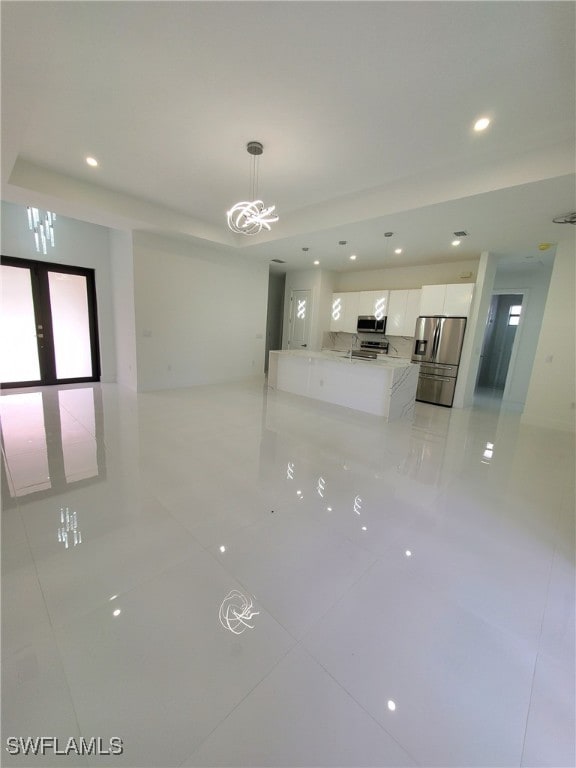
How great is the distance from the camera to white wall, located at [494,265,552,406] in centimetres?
655

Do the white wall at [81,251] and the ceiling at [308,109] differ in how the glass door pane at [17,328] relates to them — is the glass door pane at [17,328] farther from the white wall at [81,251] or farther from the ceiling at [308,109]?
the ceiling at [308,109]

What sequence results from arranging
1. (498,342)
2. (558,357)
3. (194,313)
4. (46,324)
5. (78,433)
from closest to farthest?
(78,433) → (558,357) → (46,324) → (194,313) → (498,342)

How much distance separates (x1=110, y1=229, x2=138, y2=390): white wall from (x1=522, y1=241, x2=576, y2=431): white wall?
23.1 feet

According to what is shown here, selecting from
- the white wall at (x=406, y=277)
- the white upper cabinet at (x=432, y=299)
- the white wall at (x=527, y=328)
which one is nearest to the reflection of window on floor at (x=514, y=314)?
the white wall at (x=527, y=328)

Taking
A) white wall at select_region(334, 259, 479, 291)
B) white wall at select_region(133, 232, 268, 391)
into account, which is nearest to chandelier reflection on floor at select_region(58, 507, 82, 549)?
white wall at select_region(133, 232, 268, 391)

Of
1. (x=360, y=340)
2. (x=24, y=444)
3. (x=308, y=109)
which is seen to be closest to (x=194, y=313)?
(x=24, y=444)

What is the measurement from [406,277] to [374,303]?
89 cm

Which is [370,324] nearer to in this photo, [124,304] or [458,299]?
[458,299]

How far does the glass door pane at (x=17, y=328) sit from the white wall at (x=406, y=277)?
22.1 feet

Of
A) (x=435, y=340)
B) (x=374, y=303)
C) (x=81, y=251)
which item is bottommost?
(x=435, y=340)

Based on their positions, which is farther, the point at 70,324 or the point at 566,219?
the point at 70,324

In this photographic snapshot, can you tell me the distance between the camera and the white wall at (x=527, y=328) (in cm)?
655

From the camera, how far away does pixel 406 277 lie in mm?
6852

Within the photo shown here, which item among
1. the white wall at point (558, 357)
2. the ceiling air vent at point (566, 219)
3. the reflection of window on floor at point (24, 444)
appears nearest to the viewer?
the reflection of window on floor at point (24, 444)
